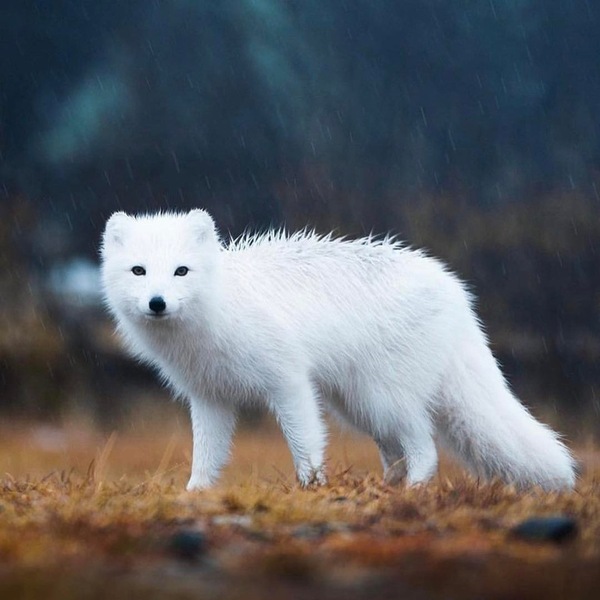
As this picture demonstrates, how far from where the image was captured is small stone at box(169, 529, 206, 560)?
3.17 metres

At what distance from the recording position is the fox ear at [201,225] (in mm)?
5656

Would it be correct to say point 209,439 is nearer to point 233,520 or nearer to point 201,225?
point 201,225

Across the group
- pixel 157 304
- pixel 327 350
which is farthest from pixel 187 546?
pixel 327 350

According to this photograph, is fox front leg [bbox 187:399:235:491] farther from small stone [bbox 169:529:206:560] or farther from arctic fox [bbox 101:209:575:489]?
small stone [bbox 169:529:206:560]

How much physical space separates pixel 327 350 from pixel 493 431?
1068 millimetres

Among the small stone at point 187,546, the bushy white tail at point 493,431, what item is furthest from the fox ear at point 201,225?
the small stone at point 187,546

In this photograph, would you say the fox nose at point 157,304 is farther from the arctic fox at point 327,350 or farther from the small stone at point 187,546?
the small stone at point 187,546

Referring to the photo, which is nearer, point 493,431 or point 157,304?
point 157,304

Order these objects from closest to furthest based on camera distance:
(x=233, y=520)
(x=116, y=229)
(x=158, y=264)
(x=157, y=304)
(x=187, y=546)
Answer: (x=187, y=546) → (x=233, y=520) → (x=157, y=304) → (x=158, y=264) → (x=116, y=229)

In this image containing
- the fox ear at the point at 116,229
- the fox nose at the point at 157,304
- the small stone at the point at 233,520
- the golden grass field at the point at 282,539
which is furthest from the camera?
the fox ear at the point at 116,229

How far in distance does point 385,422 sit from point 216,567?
10.3ft

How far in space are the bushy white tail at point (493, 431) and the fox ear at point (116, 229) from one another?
208 centimetres

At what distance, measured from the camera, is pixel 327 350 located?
5984mm

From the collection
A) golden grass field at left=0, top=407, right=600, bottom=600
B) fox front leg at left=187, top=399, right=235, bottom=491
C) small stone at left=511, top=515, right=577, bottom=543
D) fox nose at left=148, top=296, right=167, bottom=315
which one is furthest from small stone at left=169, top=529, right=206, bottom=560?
fox front leg at left=187, top=399, right=235, bottom=491
